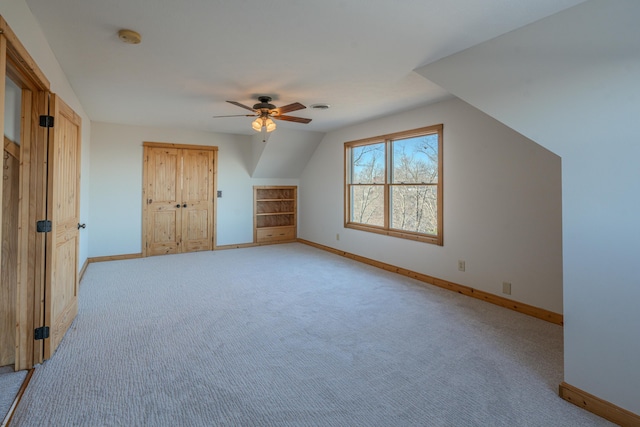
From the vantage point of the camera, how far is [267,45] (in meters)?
2.69

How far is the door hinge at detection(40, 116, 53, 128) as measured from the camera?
2.40 metres

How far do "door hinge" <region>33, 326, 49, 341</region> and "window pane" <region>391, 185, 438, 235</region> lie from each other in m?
4.26

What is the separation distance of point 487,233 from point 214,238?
5191 millimetres

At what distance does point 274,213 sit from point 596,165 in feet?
20.9

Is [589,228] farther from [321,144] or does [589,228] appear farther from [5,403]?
[321,144]

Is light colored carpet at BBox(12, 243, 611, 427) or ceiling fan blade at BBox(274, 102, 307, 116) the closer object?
light colored carpet at BBox(12, 243, 611, 427)

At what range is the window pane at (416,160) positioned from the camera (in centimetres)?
455

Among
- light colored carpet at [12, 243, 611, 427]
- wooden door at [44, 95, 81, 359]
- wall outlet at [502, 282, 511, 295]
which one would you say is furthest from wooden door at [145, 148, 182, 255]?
wall outlet at [502, 282, 511, 295]

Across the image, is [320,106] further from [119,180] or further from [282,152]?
[119,180]

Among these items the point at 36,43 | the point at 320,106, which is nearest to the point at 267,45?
the point at 36,43

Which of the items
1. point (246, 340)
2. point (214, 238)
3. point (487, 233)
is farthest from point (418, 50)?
point (214, 238)

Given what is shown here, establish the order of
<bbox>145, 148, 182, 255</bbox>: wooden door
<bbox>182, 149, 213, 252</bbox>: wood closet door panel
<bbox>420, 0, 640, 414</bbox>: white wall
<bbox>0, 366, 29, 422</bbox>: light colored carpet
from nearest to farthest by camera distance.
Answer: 1. <bbox>420, 0, 640, 414</bbox>: white wall
2. <bbox>0, 366, 29, 422</bbox>: light colored carpet
3. <bbox>145, 148, 182, 255</bbox>: wooden door
4. <bbox>182, 149, 213, 252</bbox>: wood closet door panel

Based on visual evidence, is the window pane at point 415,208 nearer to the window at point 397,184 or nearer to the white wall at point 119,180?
the window at point 397,184

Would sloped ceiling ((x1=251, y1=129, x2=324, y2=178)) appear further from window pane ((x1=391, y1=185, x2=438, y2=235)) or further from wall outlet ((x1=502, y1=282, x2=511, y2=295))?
wall outlet ((x1=502, y1=282, x2=511, y2=295))
